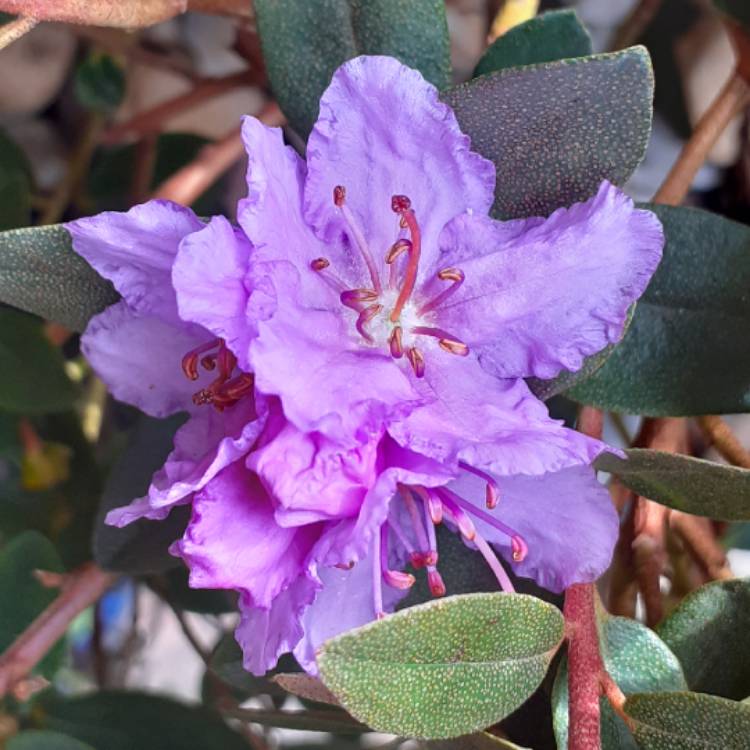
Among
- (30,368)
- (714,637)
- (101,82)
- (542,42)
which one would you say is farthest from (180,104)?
(714,637)

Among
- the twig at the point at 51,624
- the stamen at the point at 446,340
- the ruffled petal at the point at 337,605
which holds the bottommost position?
the twig at the point at 51,624

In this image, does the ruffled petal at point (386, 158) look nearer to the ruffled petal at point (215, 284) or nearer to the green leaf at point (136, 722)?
the ruffled petal at point (215, 284)

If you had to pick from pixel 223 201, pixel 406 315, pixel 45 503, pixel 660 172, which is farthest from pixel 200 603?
pixel 660 172

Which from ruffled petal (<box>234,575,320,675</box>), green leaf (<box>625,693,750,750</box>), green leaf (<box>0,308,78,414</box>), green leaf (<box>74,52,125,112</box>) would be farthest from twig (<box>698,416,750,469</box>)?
green leaf (<box>74,52,125,112</box>)

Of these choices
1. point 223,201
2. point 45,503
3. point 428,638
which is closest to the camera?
point 428,638

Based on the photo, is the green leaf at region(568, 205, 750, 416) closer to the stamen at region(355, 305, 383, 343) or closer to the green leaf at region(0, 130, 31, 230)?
the stamen at region(355, 305, 383, 343)

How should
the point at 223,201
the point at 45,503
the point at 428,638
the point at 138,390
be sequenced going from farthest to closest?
the point at 223,201
the point at 45,503
the point at 138,390
the point at 428,638

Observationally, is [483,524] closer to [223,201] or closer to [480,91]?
[480,91]

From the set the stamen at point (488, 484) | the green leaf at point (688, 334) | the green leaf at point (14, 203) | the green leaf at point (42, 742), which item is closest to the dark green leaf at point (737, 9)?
the green leaf at point (688, 334)
